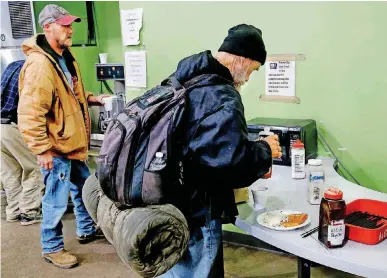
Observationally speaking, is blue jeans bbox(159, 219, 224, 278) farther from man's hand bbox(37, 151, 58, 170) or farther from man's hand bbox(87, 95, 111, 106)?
man's hand bbox(87, 95, 111, 106)

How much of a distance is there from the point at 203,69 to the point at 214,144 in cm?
29

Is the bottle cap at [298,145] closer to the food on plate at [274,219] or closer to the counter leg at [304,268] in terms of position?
the food on plate at [274,219]

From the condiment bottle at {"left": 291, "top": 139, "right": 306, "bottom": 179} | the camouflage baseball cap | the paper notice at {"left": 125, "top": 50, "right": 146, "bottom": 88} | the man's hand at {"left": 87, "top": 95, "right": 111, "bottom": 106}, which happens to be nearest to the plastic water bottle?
the condiment bottle at {"left": 291, "top": 139, "right": 306, "bottom": 179}

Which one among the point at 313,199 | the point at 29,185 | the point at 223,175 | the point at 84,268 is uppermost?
the point at 223,175

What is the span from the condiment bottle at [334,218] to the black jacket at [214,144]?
0.83 feet

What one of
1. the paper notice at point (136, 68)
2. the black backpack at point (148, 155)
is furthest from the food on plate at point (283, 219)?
the paper notice at point (136, 68)

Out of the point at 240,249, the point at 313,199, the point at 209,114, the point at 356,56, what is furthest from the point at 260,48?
the point at 240,249

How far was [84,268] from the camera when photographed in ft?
9.66

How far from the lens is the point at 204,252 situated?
5.28ft

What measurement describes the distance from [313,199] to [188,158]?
0.66 m

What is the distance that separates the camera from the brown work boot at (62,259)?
2.95 metres

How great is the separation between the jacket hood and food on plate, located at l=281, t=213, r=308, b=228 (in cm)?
56

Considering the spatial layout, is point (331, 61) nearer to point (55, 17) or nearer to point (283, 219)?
point (283, 219)

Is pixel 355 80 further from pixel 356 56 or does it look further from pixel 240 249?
pixel 240 249
